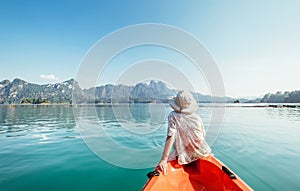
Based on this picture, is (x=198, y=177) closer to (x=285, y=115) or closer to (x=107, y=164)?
(x=107, y=164)

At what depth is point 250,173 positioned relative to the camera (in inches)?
161

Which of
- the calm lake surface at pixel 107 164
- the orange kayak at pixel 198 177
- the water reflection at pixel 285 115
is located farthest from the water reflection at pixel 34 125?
the water reflection at pixel 285 115

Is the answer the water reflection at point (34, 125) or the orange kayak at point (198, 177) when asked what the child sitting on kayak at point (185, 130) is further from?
the water reflection at point (34, 125)

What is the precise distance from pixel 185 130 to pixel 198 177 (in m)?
0.84

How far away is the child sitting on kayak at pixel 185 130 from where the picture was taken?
261 cm

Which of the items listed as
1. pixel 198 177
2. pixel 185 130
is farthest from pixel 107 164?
pixel 185 130

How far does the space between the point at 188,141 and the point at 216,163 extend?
0.52m

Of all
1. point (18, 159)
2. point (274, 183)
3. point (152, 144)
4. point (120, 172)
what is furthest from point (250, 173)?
point (18, 159)

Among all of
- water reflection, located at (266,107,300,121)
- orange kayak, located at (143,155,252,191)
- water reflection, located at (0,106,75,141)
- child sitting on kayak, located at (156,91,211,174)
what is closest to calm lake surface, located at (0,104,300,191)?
orange kayak, located at (143,155,252,191)

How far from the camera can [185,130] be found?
2.66 meters

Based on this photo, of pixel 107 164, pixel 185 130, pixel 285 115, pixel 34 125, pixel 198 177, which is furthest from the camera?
pixel 285 115

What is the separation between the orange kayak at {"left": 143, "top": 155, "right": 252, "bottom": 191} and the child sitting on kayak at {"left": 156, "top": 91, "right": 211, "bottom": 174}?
0.15 metres

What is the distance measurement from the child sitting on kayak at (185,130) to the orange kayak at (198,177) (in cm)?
15

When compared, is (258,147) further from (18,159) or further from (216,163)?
(18,159)
